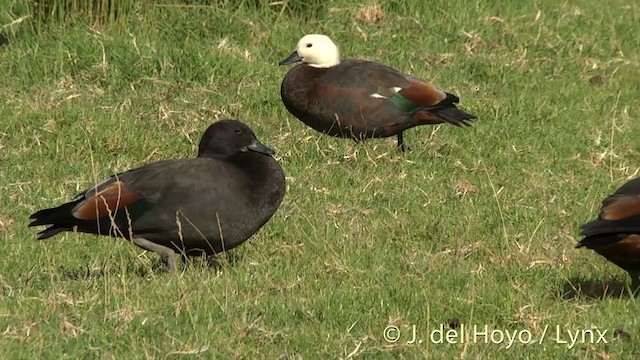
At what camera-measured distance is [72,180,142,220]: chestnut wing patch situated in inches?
297

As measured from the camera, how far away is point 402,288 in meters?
7.12

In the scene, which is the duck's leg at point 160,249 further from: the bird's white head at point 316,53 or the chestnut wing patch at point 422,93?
the bird's white head at point 316,53

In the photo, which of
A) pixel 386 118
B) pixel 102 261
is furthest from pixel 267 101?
pixel 102 261

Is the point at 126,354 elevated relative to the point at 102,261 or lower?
elevated

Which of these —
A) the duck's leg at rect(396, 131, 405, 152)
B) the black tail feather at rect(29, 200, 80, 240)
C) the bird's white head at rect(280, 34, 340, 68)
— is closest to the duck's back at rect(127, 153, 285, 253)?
the black tail feather at rect(29, 200, 80, 240)

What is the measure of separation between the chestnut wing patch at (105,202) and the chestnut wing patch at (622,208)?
260 cm

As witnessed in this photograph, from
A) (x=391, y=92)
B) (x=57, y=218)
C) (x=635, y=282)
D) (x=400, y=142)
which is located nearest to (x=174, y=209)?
(x=57, y=218)

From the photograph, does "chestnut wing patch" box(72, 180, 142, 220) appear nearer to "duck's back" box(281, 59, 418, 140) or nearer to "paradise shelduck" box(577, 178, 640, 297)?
"paradise shelduck" box(577, 178, 640, 297)

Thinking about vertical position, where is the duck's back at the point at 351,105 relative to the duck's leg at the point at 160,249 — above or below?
below

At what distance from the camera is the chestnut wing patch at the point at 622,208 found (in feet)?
22.4

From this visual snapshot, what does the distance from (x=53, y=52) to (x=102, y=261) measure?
4282mm

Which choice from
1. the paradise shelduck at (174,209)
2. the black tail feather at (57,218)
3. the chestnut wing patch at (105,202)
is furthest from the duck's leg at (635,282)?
the black tail feather at (57,218)

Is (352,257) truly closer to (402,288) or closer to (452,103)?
(402,288)

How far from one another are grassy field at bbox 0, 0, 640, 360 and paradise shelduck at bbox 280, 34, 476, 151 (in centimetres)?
16
